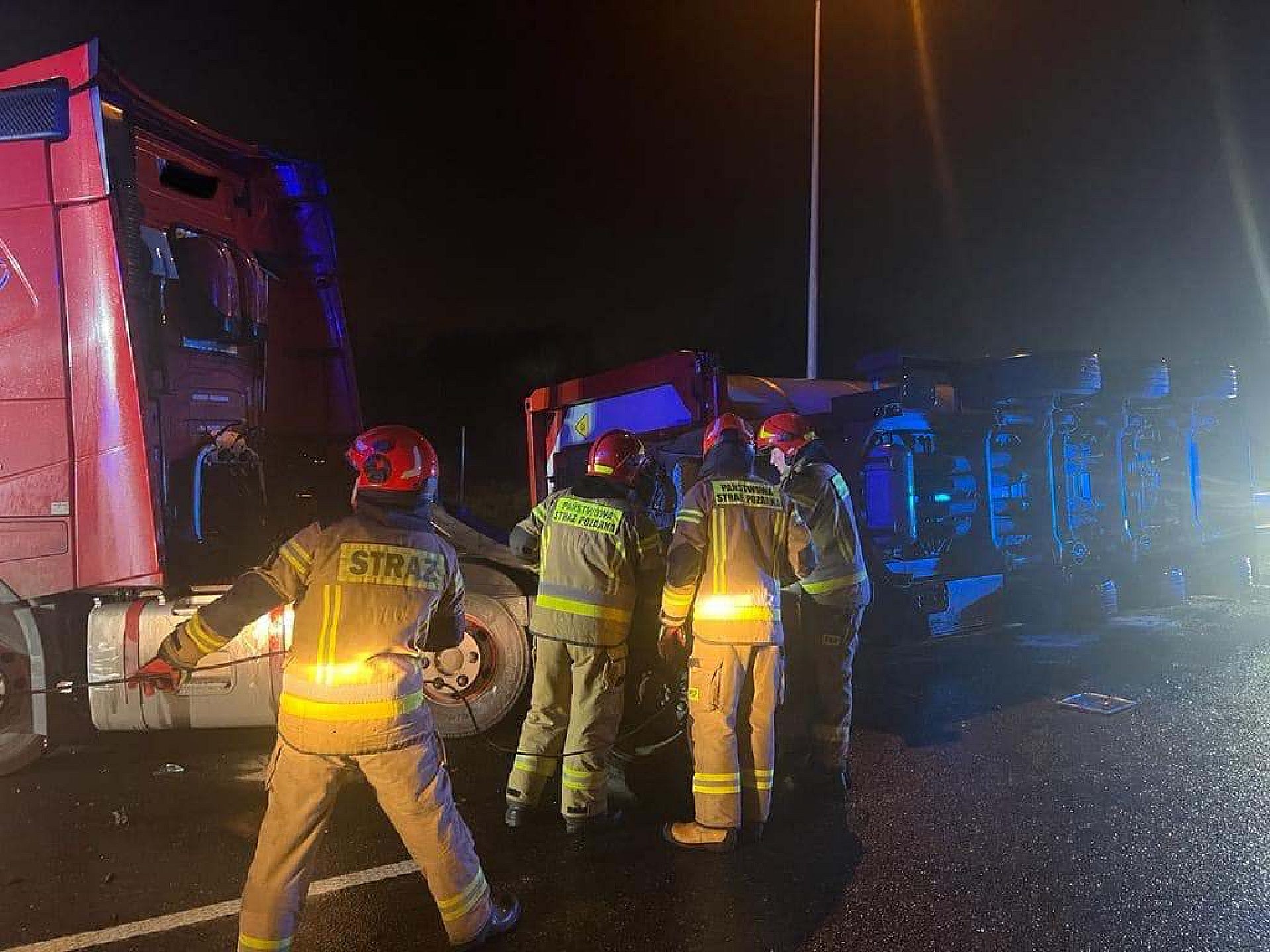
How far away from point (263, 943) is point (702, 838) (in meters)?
1.66

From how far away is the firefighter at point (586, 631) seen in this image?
3.68 meters

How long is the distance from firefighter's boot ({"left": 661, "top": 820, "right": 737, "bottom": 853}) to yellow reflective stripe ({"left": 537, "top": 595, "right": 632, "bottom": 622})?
0.87 metres

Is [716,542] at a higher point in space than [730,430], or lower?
lower

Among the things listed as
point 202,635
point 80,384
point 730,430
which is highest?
point 80,384

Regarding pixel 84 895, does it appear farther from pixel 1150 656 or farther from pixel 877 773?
pixel 1150 656

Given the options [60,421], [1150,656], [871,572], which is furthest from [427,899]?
[1150,656]

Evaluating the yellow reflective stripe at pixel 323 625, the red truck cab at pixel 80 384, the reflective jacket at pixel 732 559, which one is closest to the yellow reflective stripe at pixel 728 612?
the reflective jacket at pixel 732 559

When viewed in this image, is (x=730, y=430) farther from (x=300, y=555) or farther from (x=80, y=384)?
(x=80, y=384)

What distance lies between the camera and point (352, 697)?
251 centimetres

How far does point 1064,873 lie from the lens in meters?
3.22

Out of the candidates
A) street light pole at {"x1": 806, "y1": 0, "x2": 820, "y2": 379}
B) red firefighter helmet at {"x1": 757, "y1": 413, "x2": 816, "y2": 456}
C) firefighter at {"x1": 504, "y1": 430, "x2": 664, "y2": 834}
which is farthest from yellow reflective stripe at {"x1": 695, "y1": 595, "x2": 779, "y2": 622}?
street light pole at {"x1": 806, "y1": 0, "x2": 820, "y2": 379}

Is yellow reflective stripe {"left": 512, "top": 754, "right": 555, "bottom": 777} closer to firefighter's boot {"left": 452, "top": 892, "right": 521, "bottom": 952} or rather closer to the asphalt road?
the asphalt road

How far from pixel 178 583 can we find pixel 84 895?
1.66 metres

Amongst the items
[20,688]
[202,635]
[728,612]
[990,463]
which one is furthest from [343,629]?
[990,463]
